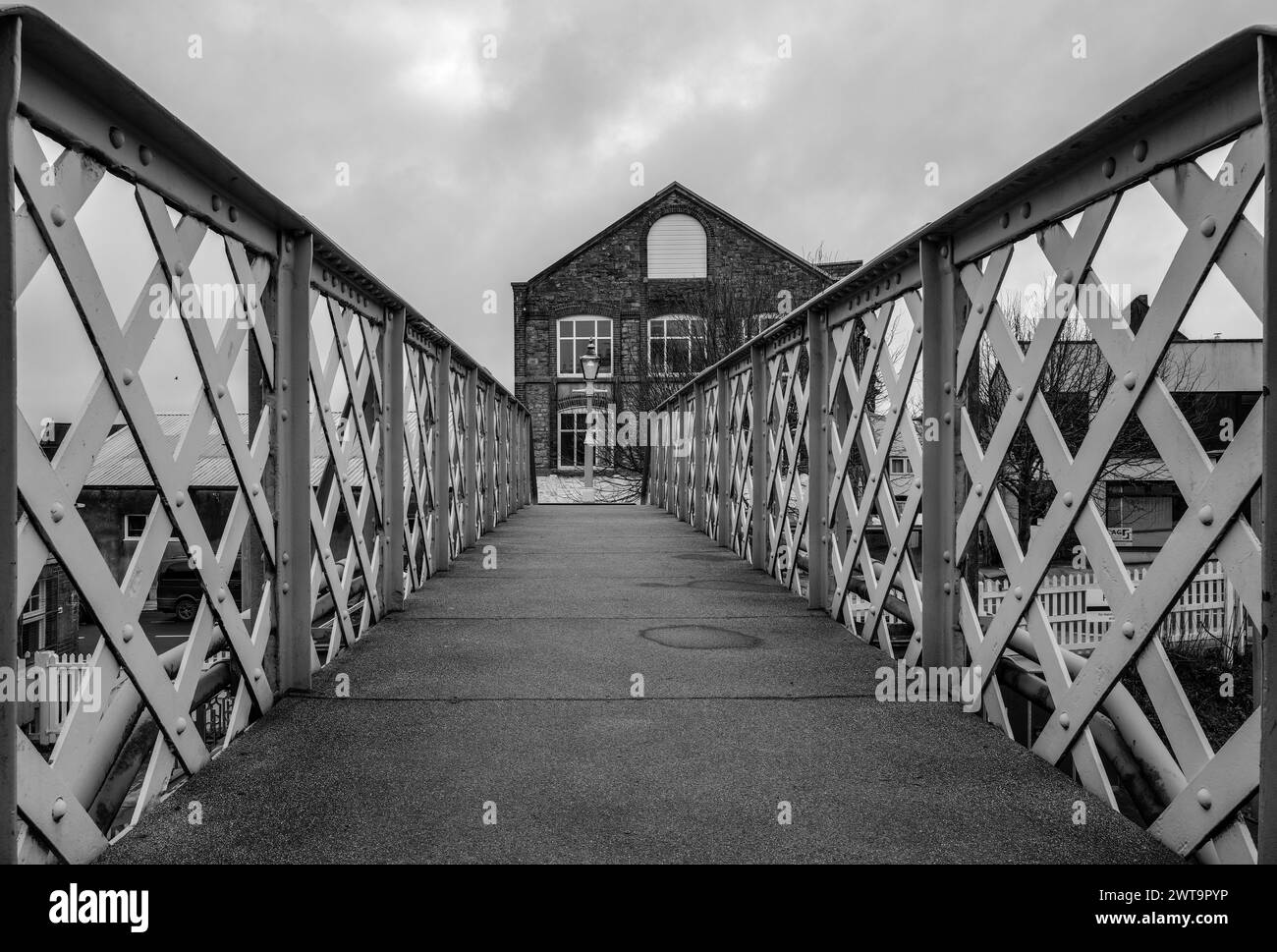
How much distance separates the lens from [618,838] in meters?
2.14

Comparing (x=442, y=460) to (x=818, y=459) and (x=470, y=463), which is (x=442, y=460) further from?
(x=818, y=459)

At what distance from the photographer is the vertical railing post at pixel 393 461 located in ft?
16.7

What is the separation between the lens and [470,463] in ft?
29.7

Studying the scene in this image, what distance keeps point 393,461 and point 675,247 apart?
96.4 ft

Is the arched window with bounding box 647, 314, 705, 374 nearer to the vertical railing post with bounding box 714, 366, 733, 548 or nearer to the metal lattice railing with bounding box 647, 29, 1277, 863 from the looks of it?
the vertical railing post with bounding box 714, 366, 733, 548

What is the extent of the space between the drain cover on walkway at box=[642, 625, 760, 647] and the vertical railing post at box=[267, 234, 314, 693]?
5.52 ft

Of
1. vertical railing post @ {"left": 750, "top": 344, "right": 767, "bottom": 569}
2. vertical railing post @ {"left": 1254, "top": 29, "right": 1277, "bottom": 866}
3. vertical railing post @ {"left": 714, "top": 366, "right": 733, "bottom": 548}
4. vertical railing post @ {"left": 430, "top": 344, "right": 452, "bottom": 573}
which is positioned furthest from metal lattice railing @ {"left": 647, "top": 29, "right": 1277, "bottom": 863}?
vertical railing post @ {"left": 714, "top": 366, "right": 733, "bottom": 548}

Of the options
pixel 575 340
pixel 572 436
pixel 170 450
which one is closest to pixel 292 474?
pixel 170 450

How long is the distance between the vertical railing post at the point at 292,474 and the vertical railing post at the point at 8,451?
5.43 feet

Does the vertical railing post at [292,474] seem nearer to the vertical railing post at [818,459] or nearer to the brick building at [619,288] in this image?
the vertical railing post at [818,459]

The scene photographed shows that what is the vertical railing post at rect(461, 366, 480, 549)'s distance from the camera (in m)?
8.73

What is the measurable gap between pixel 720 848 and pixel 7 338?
1.79 meters
